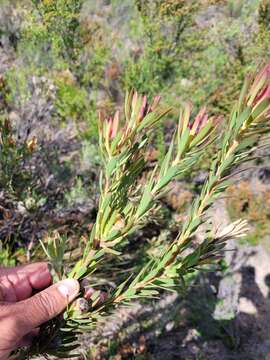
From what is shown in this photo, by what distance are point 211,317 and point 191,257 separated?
186 cm

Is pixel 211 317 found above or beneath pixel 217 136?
beneath

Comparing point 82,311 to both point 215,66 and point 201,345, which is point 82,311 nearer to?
point 201,345

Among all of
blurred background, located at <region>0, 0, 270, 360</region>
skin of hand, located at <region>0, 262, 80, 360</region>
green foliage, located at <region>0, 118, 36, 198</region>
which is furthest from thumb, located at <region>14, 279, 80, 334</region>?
green foliage, located at <region>0, 118, 36, 198</region>

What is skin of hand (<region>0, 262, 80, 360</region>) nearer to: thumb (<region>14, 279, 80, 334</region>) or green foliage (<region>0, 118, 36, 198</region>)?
thumb (<region>14, 279, 80, 334</region>)

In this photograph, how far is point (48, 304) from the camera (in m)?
0.91

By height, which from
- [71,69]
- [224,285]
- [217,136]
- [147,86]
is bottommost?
[224,285]

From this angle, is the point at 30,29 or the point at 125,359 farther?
the point at 30,29

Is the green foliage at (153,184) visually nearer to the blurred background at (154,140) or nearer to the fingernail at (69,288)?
the fingernail at (69,288)

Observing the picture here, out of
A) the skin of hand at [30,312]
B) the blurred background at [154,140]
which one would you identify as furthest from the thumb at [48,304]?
the blurred background at [154,140]

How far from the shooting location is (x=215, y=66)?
202 inches

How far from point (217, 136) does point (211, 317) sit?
207cm

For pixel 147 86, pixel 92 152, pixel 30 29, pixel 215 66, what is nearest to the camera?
pixel 92 152

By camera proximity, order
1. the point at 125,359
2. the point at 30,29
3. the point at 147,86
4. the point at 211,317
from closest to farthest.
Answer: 1. the point at 125,359
2. the point at 211,317
3. the point at 30,29
4. the point at 147,86

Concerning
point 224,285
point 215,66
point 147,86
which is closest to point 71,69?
point 147,86
